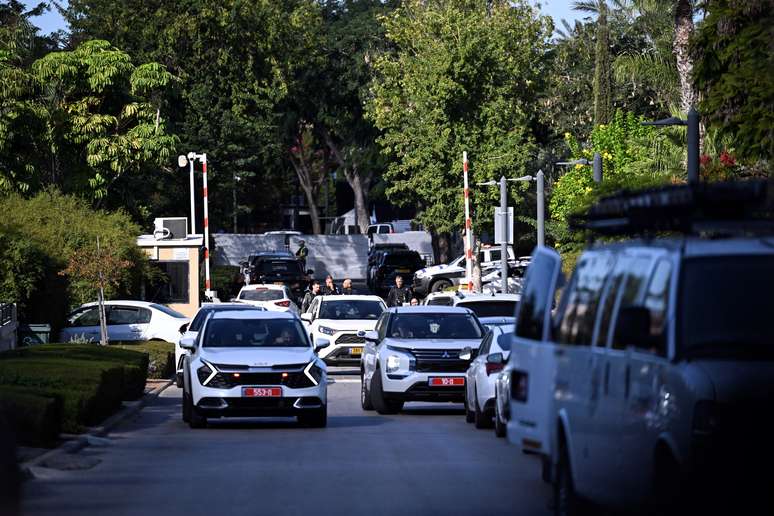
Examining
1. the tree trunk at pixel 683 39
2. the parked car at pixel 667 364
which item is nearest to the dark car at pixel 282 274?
the tree trunk at pixel 683 39

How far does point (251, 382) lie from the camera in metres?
22.5

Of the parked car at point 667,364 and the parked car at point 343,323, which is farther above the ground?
the parked car at point 667,364

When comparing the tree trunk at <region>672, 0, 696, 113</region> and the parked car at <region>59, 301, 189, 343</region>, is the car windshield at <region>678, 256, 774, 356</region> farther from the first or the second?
the tree trunk at <region>672, 0, 696, 113</region>

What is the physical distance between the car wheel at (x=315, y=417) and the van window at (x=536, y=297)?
1042cm

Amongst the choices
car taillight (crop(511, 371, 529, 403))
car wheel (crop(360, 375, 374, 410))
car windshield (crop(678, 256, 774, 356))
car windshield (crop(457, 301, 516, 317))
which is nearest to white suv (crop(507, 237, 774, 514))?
car windshield (crop(678, 256, 774, 356))

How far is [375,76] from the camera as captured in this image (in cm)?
7894

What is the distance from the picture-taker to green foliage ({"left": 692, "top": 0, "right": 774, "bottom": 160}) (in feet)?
83.8

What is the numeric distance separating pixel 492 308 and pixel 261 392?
9630mm

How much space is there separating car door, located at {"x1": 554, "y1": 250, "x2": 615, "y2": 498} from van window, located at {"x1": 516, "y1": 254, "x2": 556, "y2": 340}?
10.6 inches

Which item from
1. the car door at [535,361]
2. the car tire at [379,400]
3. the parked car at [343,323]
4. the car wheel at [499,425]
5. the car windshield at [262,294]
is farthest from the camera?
the car windshield at [262,294]

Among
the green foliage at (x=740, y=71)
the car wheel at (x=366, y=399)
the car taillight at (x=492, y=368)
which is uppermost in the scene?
the green foliage at (x=740, y=71)

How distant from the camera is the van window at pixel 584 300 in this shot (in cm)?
1102

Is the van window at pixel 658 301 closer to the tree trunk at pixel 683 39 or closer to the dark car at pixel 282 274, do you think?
the tree trunk at pixel 683 39

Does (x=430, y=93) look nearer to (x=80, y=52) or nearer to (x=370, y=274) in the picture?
(x=370, y=274)
